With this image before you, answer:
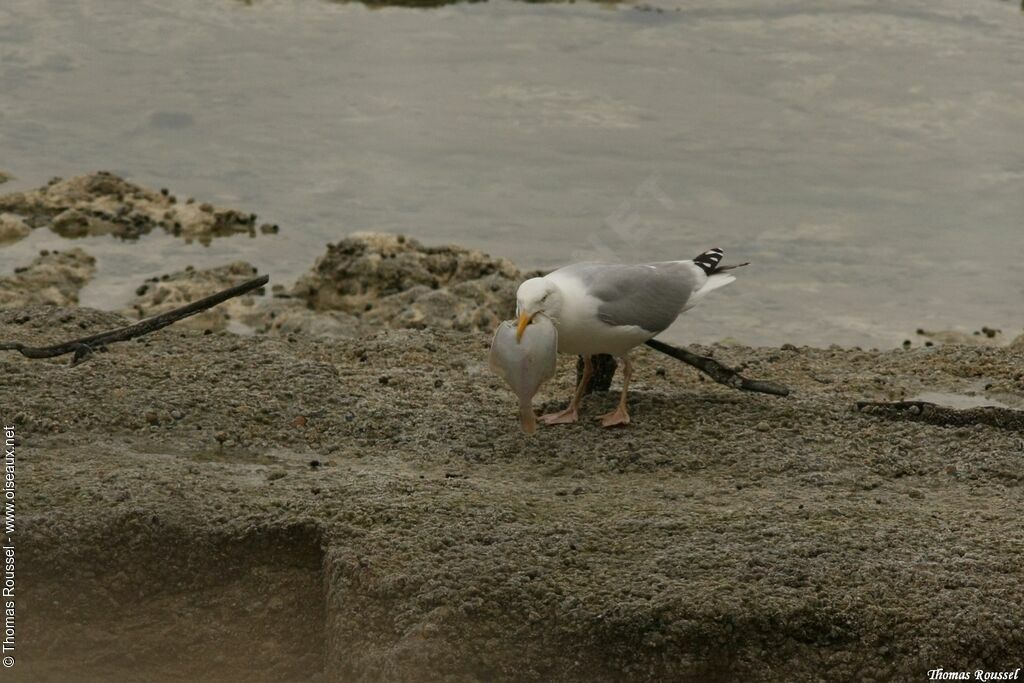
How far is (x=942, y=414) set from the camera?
4910 mm

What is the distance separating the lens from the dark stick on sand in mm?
5117

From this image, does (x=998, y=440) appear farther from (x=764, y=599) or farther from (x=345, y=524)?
(x=345, y=524)

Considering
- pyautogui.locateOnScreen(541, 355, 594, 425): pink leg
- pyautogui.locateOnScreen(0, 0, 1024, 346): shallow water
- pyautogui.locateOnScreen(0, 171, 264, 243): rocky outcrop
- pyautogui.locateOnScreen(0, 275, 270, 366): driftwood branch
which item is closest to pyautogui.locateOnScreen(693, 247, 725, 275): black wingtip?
pyautogui.locateOnScreen(541, 355, 594, 425): pink leg

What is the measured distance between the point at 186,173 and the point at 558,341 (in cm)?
539

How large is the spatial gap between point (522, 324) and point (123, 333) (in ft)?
5.11

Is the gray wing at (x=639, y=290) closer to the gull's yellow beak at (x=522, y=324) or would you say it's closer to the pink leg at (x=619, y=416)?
the pink leg at (x=619, y=416)

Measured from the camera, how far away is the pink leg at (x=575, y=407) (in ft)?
16.3

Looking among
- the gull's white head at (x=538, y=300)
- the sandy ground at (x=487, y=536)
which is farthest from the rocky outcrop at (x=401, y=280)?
the gull's white head at (x=538, y=300)

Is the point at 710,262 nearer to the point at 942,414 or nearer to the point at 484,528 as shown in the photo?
the point at 942,414

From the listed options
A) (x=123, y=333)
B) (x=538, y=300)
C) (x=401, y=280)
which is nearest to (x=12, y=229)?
(x=401, y=280)

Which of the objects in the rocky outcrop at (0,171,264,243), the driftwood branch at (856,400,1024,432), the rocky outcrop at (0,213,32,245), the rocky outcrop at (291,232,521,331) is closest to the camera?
the driftwood branch at (856,400,1024,432)

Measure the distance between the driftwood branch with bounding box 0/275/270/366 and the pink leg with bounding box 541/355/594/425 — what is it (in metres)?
1.09

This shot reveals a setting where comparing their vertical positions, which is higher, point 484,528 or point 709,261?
point 709,261

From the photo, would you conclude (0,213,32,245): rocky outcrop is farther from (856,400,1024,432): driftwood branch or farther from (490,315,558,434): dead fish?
(856,400,1024,432): driftwood branch
